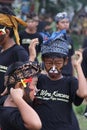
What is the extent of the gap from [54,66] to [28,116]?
106 centimetres

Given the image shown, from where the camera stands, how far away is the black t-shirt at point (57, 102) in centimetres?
512

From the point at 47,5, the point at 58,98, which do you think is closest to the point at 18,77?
the point at 58,98

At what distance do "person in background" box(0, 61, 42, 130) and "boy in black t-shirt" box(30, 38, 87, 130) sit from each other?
1.89ft

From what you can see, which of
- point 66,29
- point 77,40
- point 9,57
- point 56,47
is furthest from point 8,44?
point 77,40

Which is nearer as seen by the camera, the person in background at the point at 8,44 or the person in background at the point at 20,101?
the person in background at the point at 20,101

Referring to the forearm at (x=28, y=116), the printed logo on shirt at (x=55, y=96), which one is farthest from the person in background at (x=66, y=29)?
the forearm at (x=28, y=116)

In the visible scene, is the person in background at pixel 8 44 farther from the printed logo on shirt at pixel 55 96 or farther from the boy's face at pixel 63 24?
the boy's face at pixel 63 24

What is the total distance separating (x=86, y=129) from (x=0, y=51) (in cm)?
258

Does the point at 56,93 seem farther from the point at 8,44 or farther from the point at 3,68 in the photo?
the point at 8,44

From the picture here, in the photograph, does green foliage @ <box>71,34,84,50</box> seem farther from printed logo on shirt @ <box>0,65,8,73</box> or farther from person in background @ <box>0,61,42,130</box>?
person in background @ <box>0,61,42,130</box>

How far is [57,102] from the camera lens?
17.0ft

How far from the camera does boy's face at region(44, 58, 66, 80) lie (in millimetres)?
5246

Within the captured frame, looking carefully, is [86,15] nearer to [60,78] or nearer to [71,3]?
[71,3]

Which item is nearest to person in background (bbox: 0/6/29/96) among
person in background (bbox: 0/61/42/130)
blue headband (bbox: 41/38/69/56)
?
blue headband (bbox: 41/38/69/56)
